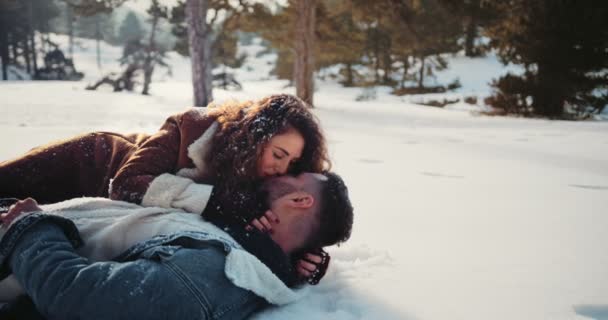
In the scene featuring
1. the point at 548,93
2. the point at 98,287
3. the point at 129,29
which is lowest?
the point at 98,287

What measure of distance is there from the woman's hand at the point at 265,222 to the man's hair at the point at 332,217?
194mm

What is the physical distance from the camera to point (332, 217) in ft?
5.87

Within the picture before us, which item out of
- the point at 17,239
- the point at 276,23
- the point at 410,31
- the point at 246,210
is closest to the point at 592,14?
the point at 410,31

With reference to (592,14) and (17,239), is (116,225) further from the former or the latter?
(592,14)

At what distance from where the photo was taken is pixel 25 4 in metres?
30.1

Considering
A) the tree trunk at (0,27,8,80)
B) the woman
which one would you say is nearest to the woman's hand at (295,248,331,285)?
the woman

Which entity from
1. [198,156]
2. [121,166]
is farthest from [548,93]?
[121,166]

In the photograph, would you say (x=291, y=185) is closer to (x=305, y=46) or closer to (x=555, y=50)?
(x=555, y=50)

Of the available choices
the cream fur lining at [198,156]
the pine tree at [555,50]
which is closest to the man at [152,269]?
the cream fur lining at [198,156]

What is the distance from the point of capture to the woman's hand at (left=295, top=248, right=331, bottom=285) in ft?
5.65

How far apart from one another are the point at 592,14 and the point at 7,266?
1168cm

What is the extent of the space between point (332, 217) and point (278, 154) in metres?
0.39

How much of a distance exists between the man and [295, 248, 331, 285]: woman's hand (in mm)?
114

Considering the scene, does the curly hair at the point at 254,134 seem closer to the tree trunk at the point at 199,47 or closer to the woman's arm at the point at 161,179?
the woman's arm at the point at 161,179
